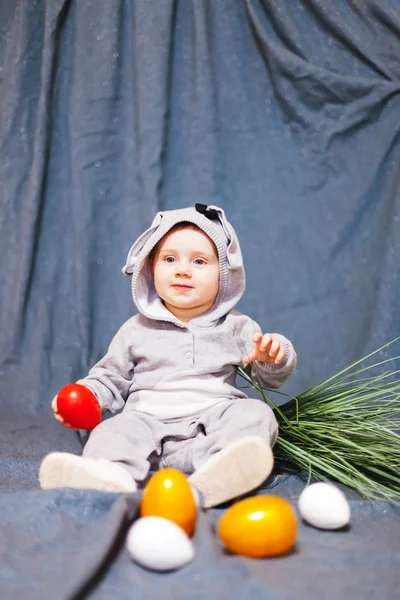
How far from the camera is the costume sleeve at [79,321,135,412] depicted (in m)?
1.35

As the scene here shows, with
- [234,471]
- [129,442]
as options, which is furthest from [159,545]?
[129,442]

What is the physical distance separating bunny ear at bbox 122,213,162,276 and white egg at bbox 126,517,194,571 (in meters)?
0.63

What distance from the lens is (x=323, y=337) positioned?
186 centimetres

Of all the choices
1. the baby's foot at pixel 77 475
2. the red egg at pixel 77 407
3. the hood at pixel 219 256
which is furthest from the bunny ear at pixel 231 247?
the baby's foot at pixel 77 475

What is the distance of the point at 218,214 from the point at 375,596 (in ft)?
2.54

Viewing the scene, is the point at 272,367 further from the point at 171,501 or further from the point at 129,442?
the point at 171,501

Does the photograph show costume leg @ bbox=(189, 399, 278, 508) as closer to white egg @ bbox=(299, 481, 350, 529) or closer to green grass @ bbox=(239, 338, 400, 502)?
white egg @ bbox=(299, 481, 350, 529)

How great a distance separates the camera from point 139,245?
1.41 meters

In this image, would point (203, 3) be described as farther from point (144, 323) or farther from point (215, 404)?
point (215, 404)

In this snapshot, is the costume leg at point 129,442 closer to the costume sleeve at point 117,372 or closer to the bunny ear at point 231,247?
the costume sleeve at point 117,372

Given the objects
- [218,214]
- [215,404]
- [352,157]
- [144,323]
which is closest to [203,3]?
[352,157]

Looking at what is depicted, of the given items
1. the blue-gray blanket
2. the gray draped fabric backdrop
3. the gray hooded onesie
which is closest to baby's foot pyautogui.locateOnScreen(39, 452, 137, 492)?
the blue-gray blanket

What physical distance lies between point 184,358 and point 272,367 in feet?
0.55

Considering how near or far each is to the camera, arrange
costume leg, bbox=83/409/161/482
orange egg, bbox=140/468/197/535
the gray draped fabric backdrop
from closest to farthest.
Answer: orange egg, bbox=140/468/197/535 < costume leg, bbox=83/409/161/482 < the gray draped fabric backdrop
